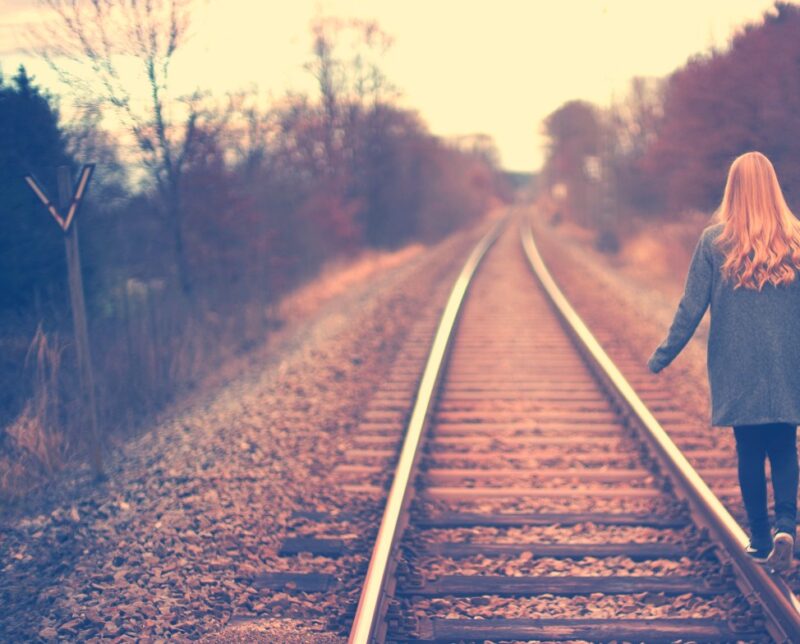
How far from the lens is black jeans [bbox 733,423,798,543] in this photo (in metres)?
3.81

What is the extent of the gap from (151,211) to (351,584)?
7.85 meters

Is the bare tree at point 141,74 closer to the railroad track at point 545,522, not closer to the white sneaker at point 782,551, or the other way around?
the railroad track at point 545,522

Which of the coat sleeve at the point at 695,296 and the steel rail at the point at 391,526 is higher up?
the coat sleeve at the point at 695,296

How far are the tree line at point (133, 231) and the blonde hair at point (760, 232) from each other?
4884 millimetres

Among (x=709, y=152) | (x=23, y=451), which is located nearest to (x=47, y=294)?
(x=23, y=451)

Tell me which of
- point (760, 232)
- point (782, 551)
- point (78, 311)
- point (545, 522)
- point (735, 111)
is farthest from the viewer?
point (735, 111)

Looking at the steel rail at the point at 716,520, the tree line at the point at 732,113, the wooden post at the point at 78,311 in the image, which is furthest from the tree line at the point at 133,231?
the tree line at the point at 732,113

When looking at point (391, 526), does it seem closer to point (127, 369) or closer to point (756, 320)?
point (756, 320)

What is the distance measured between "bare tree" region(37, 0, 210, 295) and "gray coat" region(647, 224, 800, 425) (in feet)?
23.8

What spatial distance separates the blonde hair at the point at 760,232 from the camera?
357 cm

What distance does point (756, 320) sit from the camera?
366 centimetres

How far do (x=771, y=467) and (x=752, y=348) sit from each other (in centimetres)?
62

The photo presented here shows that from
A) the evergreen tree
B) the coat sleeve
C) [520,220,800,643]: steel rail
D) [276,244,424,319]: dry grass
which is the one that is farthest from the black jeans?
[276,244,424,319]: dry grass

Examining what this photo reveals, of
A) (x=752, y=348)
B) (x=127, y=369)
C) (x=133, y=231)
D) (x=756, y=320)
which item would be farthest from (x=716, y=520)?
(x=133, y=231)
